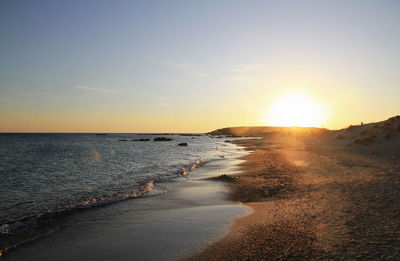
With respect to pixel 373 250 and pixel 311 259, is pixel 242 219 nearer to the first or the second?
pixel 311 259

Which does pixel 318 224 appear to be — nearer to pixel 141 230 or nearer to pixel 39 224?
pixel 141 230

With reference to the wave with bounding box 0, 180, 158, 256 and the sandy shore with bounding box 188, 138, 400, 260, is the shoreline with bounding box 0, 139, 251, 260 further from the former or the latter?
the sandy shore with bounding box 188, 138, 400, 260

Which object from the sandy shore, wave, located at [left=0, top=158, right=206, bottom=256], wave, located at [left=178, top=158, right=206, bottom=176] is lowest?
wave, located at [left=178, top=158, right=206, bottom=176]

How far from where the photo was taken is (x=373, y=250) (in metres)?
5.57

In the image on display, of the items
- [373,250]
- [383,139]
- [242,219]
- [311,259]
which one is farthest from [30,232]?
[383,139]

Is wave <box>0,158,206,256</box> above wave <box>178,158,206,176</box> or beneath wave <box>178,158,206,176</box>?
above

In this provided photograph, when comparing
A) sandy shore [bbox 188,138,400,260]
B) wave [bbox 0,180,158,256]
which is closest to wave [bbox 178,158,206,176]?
sandy shore [bbox 188,138,400,260]

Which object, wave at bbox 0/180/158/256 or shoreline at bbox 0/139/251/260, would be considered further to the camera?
wave at bbox 0/180/158/256

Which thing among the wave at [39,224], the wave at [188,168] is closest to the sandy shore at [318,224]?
the wave at [39,224]

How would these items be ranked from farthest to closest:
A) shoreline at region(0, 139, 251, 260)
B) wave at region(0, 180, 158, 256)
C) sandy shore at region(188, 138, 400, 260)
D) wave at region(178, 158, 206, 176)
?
1. wave at region(178, 158, 206, 176)
2. wave at region(0, 180, 158, 256)
3. shoreline at region(0, 139, 251, 260)
4. sandy shore at region(188, 138, 400, 260)

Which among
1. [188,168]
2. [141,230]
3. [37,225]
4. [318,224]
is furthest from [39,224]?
[188,168]

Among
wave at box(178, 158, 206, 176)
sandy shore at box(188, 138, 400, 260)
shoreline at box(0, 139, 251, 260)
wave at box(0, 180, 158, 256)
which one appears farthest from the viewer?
wave at box(178, 158, 206, 176)

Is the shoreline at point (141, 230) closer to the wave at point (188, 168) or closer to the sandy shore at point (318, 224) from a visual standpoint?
the sandy shore at point (318, 224)

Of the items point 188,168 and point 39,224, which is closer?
point 39,224
